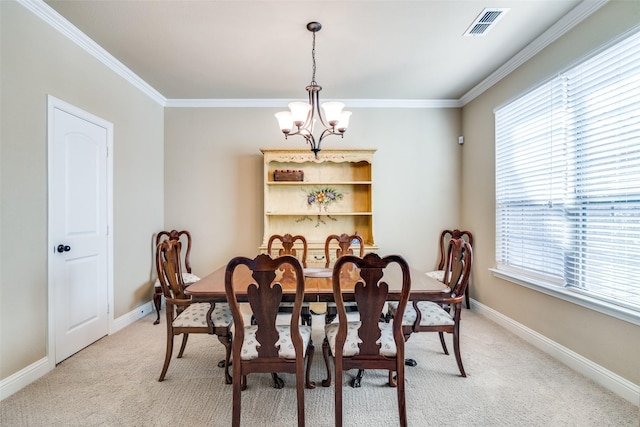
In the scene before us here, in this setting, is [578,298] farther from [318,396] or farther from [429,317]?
[318,396]

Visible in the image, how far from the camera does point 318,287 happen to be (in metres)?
2.01

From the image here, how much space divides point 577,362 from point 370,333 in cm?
185

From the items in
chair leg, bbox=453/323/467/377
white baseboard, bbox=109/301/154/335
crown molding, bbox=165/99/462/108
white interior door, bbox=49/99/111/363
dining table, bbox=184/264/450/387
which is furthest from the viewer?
crown molding, bbox=165/99/462/108

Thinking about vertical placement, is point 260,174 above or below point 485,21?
below

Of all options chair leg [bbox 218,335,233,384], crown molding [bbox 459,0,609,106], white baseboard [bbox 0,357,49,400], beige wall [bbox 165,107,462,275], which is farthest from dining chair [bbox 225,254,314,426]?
crown molding [bbox 459,0,609,106]

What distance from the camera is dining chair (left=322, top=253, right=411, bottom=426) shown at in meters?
1.62

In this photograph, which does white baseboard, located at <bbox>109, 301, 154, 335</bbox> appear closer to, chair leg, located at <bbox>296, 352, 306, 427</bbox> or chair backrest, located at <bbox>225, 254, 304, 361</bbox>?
chair backrest, located at <bbox>225, 254, 304, 361</bbox>

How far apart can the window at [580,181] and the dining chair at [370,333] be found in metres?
1.56

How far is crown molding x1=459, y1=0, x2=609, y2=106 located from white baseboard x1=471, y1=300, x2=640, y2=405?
255cm

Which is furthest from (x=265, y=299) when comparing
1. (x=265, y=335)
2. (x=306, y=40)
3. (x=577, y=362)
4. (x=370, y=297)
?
(x=577, y=362)

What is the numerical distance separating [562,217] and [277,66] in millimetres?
2979

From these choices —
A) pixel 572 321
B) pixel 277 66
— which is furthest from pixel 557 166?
pixel 277 66

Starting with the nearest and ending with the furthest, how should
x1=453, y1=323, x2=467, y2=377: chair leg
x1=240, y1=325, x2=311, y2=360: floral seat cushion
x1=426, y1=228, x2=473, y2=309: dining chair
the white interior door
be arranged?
x1=240, y1=325, x2=311, y2=360: floral seat cushion
x1=453, y1=323, x2=467, y2=377: chair leg
the white interior door
x1=426, y1=228, x2=473, y2=309: dining chair

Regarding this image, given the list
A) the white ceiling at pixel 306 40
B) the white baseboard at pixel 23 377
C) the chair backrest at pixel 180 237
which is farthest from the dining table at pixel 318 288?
the white ceiling at pixel 306 40
